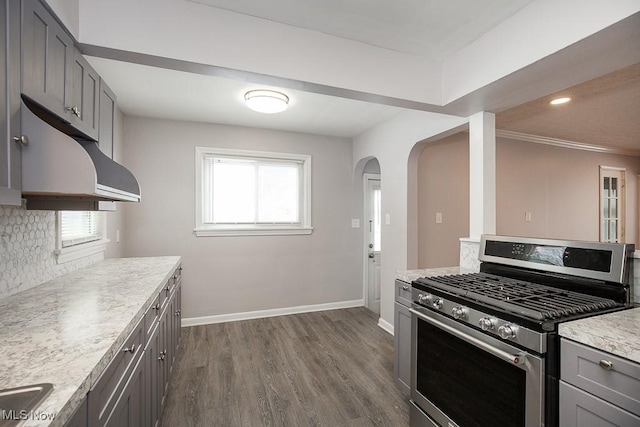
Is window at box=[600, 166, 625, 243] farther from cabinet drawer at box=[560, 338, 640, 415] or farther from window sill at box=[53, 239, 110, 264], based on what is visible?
window sill at box=[53, 239, 110, 264]

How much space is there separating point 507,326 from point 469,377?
39cm

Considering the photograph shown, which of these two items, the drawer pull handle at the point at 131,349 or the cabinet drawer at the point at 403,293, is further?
the cabinet drawer at the point at 403,293

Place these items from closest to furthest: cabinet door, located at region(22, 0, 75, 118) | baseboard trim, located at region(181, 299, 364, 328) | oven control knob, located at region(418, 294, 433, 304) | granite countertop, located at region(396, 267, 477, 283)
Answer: cabinet door, located at region(22, 0, 75, 118) < oven control knob, located at region(418, 294, 433, 304) < granite countertop, located at region(396, 267, 477, 283) < baseboard trim, located at region(181, 299, 364, 328)

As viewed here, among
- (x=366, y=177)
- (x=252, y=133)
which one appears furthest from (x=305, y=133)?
(x=366, y=177)

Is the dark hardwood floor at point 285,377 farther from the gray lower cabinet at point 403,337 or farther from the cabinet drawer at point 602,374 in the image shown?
the cabinet drawer at point 602,374

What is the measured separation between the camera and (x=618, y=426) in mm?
1000

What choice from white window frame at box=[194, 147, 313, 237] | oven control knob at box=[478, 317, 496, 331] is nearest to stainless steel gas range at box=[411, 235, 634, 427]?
oven control knob at box=[478, 317, 496, 331]

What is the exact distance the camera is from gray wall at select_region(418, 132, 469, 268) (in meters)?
3.42

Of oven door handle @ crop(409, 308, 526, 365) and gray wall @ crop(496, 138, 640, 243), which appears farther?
gray wall @ crop(496, 138, 640, 243)

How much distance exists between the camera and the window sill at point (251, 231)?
367cm

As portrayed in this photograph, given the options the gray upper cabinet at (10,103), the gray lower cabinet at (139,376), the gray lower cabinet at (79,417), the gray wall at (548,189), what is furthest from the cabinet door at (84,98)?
the gray wall at (548,189)

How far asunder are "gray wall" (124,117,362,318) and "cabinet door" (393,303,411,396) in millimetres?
2055

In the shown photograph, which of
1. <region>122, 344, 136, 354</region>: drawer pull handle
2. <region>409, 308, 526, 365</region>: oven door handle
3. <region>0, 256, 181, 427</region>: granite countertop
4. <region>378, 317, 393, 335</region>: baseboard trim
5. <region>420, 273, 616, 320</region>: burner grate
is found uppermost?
<region>420, 273, 616, 320</region>: burner grate

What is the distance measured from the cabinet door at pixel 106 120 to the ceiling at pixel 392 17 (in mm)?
979
